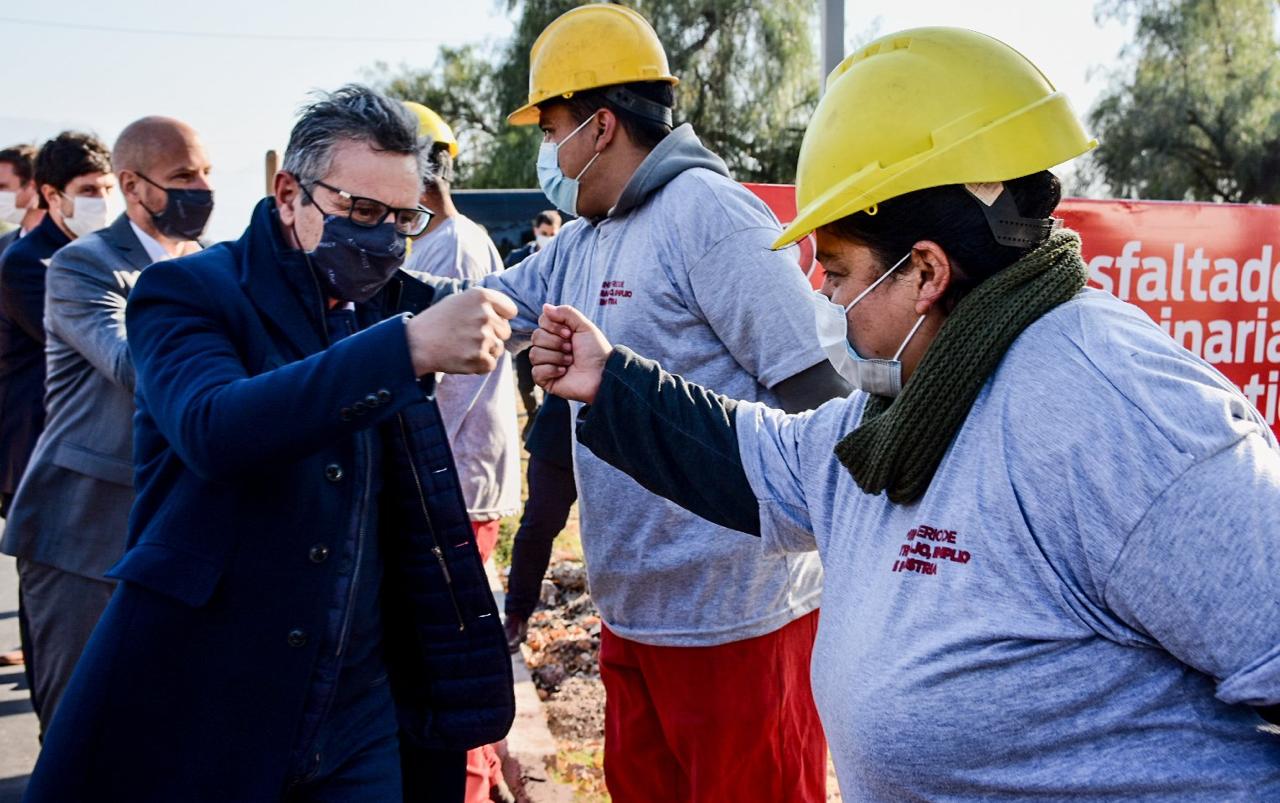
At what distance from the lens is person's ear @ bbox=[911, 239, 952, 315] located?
176 cm

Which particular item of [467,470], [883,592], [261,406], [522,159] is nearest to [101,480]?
[467,470]

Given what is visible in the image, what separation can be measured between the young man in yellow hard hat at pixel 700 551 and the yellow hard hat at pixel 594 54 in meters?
0.24

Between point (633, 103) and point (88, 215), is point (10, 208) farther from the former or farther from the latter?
point (633, 103)

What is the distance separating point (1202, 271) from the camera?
534 cm

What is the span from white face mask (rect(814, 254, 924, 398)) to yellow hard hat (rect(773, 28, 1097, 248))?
0.14 metres

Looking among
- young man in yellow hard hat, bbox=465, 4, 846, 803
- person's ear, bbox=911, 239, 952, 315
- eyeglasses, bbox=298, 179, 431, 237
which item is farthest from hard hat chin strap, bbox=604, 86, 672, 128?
person's ear, bbox=911, 239, 952, 315

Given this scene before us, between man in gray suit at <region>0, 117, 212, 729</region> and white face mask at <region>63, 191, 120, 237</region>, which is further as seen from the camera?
white face mask at <region>63, 191, 120, 237</region>

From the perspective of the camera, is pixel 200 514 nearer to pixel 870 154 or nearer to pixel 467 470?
pixel 870 154

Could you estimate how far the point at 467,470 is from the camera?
4297 mm

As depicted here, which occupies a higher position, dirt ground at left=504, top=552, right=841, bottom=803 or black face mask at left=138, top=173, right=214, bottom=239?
black face mask at left=138, top=173, right=214, bottom=239

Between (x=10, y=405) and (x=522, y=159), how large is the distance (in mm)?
27953

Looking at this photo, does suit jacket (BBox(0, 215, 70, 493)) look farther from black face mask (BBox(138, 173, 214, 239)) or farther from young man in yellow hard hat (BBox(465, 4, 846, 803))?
young man in yellow hard hat (BBox(465, 4, 846, 803))

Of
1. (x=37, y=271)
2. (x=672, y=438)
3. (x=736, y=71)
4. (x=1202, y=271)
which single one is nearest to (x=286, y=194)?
(x=672, y=438)

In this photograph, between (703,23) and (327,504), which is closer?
(327,504)
